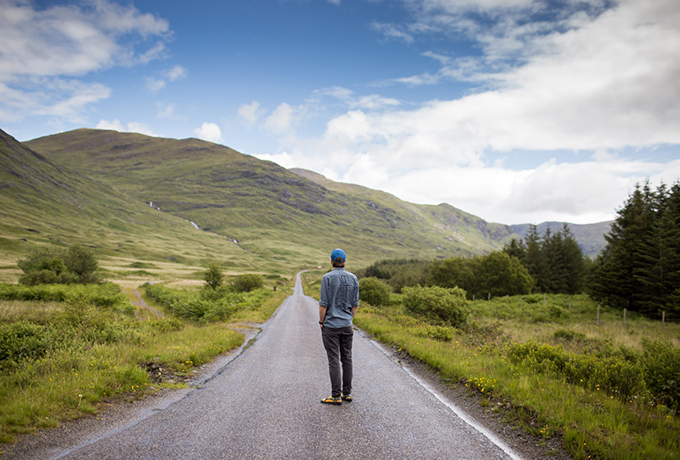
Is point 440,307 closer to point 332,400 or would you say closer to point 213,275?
point 332,400

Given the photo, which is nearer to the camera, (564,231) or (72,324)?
(72,324)

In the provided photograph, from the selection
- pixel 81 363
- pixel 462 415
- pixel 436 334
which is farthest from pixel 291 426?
pixel 436 334

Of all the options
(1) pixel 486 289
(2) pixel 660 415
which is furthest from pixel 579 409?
(1) pixel 486 289

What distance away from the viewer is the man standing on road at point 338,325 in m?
6.86

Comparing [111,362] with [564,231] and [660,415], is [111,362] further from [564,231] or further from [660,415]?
[564,231]

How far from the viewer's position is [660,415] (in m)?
5.55

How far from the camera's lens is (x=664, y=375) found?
739 cm

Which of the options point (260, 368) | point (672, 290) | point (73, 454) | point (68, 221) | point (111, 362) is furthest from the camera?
point (68, 221)

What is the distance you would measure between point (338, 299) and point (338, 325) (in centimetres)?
52

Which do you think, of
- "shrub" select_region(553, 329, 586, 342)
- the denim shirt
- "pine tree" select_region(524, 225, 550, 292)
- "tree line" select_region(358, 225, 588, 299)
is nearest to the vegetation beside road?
the denim shirt

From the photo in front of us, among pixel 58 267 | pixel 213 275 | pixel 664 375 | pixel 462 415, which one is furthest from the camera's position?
pixel 213 275

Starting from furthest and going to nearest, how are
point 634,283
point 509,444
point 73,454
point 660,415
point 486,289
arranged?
1. point 486,289
2. point 634,283
3. point 660,415
4. point 509,444
5. point 73,454

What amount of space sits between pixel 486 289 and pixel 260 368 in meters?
56.9

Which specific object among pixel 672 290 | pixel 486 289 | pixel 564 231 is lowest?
pixel 486 289
